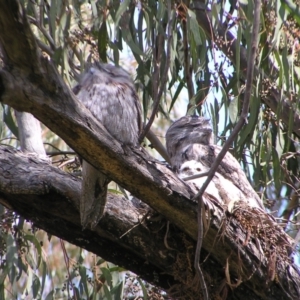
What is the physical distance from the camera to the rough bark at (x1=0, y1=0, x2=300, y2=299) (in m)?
2.55

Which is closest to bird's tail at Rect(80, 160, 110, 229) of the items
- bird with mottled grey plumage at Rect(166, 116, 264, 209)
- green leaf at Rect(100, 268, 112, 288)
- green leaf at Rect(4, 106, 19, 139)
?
bird with mottled grey plumage at Rect(166, 116, 264, 209)

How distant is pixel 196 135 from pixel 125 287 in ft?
3.38

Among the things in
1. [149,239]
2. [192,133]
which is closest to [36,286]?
[149,239]

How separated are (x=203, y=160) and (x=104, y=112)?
4.07 feet

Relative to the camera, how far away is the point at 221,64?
3.71 meters

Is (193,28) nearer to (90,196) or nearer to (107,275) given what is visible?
(90,196)

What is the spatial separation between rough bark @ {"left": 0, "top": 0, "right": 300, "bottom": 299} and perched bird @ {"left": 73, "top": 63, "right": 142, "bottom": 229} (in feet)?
0.37

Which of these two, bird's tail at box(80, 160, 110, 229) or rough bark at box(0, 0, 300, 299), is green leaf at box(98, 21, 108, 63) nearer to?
rough bark at box(0, 0, 300, 299)

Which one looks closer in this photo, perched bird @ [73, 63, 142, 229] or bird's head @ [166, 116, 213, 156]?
perched bird @ [73, 63, 142, 229]

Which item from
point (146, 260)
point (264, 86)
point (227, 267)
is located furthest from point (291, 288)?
point (264, 86)

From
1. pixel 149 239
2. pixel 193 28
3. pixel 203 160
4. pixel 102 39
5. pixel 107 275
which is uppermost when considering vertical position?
pixel 102 39

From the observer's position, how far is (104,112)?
296 cm

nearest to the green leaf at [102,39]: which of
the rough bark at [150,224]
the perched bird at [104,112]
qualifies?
the perched bird at [104,112]

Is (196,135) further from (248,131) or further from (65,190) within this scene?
(65,190)
